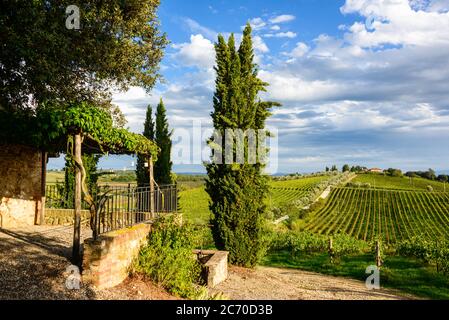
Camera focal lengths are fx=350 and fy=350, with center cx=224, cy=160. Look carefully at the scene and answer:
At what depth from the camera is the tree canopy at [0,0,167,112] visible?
10.9 m

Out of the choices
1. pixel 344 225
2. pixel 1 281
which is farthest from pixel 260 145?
pixel 344 225

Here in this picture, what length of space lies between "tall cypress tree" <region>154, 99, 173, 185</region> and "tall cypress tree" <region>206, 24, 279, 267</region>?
7.73 metres

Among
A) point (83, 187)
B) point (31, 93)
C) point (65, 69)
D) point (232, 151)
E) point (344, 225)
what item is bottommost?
point (344, 225)

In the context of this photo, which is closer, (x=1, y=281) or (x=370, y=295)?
(x=1, y=281)

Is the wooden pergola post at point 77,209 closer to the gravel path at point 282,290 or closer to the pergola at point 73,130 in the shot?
the pergola at point 73,130

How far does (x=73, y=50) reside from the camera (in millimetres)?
12289

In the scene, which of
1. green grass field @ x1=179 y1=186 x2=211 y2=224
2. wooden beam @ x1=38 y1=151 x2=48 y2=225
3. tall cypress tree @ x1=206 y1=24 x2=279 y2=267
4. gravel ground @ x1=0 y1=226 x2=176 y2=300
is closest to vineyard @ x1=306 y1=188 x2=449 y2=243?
green grass field @ x1=179 y1=186 x2=211 y2=224

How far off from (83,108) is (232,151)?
698 cm

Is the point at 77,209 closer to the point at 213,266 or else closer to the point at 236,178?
the point at 213,266

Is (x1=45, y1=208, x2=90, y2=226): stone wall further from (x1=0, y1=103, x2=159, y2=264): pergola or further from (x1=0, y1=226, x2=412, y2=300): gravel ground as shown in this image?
(x1=0, y1=103, x2=159, y2=264): pergola

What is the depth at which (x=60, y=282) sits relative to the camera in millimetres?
6980

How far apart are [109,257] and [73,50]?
8.14 metres

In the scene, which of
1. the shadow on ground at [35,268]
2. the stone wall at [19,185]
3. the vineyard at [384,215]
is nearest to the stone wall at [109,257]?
the shadow on ground at [35,268]

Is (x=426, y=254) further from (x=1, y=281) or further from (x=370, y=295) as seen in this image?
(x=1, y=281)
